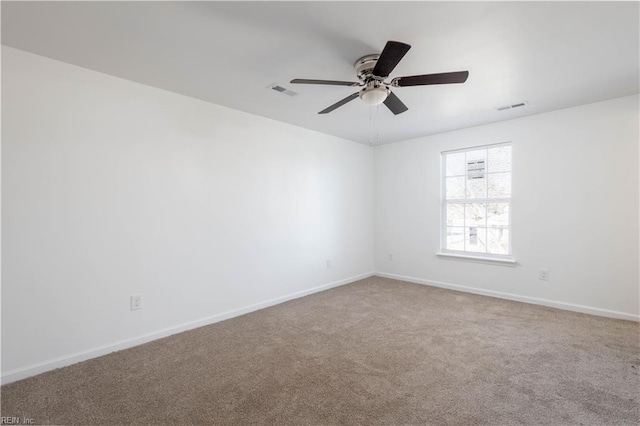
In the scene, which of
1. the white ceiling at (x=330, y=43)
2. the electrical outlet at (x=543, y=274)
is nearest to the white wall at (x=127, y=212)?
the white ceiling at (x=330, y=43)

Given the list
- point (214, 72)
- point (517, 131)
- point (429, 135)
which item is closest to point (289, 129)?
point (214, 72)

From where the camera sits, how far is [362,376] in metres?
2.13

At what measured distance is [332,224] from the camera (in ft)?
15.2

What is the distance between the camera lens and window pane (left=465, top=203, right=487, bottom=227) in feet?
13.9

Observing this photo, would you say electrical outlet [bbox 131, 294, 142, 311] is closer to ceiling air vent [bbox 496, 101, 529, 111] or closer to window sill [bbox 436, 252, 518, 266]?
window sill [bbox 436, 252, 518, 266]

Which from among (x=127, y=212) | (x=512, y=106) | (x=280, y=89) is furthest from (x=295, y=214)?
(x=512, y=106)

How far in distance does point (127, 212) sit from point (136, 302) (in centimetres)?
81

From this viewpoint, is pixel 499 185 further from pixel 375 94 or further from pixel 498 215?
pixel 375 94

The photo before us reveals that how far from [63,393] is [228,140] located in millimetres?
→ 2528

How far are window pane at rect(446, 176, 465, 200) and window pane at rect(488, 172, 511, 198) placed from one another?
1.26 feet

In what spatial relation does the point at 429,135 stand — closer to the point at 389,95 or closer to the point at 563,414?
the point at 389,95

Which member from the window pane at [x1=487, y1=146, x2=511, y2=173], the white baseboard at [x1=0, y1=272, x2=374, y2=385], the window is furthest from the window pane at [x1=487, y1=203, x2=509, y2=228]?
the white baseboard at [x1=0, y1=272, x2=374, y2=385]

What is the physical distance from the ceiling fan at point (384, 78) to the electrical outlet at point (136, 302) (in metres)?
2.30

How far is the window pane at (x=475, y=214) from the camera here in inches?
167
